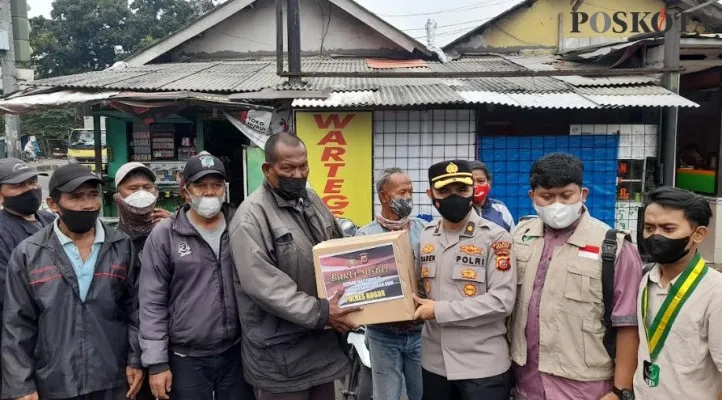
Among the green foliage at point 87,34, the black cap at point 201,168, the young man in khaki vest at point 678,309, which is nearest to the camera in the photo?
the young man in khaki vest at point 678,309

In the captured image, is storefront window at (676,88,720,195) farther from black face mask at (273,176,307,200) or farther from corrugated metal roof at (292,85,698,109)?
black face mask at (273,176,307,200)

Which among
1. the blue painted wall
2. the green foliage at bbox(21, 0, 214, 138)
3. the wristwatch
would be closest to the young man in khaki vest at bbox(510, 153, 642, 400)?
the wristwatch

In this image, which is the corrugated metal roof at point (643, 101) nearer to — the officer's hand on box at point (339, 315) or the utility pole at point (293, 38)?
the utility pole at point (293, 38)

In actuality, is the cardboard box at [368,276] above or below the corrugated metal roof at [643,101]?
below

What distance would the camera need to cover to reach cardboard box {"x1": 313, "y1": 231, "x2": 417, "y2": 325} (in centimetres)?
244

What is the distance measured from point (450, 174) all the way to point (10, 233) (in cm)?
262

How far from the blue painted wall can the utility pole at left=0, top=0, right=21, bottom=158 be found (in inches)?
319

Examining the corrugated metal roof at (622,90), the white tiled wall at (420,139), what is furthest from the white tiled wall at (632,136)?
the white tiled wall at (420,139)

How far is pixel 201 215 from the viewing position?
2.73 metres

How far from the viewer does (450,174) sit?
261 centimetres

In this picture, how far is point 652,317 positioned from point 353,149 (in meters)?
5.62

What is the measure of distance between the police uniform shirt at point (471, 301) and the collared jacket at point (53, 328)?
1.65 meters

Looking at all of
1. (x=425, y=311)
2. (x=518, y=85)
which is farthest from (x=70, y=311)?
(x=518, y=85)

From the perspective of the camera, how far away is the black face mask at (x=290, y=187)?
8.50ft
